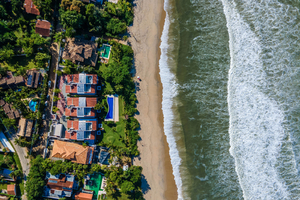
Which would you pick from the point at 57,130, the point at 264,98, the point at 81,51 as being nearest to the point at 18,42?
the point at 81,51

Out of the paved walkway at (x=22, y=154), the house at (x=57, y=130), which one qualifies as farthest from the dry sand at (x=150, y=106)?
the paved walkway at (x=22, y=154)

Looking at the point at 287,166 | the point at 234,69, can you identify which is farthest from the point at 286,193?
the point at 234,69

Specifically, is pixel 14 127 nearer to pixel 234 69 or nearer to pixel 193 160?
pixel 193 160

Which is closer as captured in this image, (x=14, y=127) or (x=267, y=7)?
(x=14, y=127)

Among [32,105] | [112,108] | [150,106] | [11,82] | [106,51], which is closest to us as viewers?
[11,82]

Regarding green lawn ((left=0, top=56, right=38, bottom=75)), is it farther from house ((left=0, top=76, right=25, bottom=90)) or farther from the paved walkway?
the paved walkway

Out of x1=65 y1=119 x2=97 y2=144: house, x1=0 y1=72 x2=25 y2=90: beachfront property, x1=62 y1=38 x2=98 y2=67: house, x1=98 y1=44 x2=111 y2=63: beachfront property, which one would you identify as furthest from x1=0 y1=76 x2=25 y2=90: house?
x1=98 y1=44 x2=111 y2=63: beachfront property

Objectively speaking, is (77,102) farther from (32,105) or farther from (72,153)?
(72,153)
